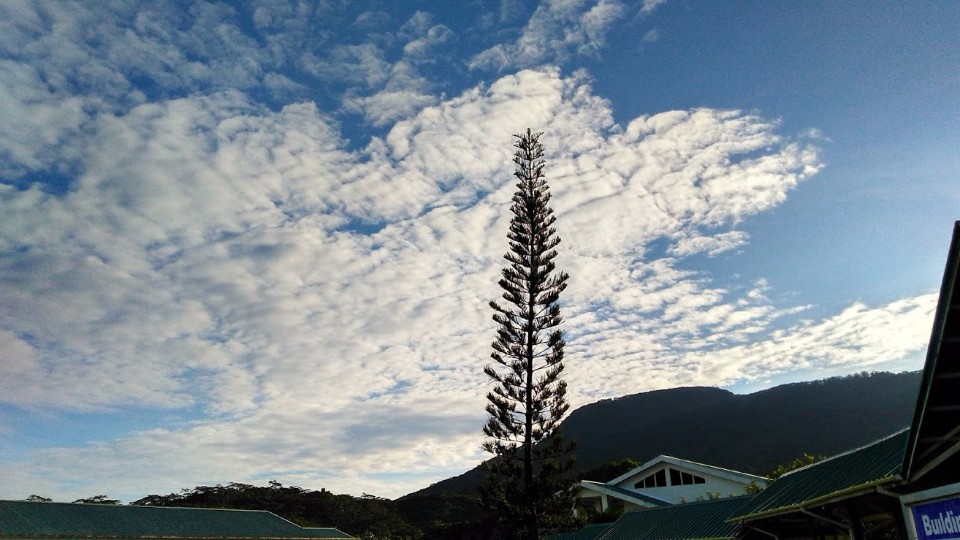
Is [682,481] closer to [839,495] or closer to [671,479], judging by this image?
[671,479]

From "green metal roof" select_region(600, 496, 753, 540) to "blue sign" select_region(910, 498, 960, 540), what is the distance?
8404 mm

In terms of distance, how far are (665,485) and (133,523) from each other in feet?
82.5

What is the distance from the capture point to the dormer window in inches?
1125

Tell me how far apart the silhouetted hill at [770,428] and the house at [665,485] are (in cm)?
1166

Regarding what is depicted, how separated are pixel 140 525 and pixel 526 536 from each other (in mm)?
20714

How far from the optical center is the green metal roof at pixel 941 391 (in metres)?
5.46

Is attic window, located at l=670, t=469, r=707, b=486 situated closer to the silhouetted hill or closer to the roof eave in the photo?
the silhouetted hill

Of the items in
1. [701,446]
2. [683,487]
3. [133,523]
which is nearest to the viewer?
[683,487]

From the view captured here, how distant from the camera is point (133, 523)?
3319 centimetres

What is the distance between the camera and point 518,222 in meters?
26.5

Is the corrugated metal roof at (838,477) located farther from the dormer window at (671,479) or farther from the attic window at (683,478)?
the dormer window at (671,479)

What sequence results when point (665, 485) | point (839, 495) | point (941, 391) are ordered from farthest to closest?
point (665, 485) < point (839, 495) < point (941, 391)

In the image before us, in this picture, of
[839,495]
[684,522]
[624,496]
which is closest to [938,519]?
[839,495]

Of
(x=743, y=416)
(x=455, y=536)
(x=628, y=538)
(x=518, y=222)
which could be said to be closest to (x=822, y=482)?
(x=628, y=538)
